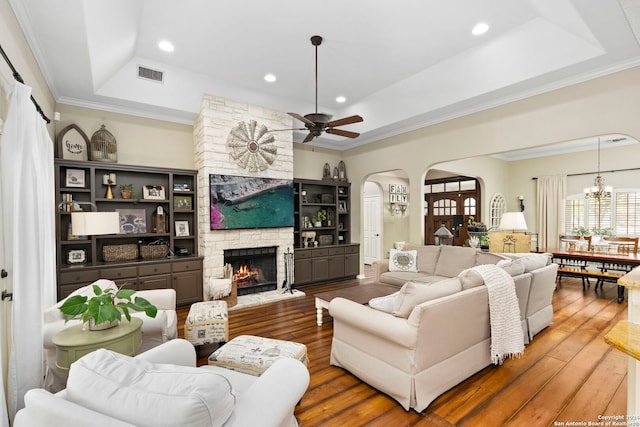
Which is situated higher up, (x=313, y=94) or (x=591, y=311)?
(x=313, y=94)

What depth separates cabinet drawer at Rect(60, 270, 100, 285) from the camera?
12.9 ft

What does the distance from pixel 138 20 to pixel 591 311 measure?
707cm

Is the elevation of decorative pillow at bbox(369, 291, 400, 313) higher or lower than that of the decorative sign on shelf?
lower

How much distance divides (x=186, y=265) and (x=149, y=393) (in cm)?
395

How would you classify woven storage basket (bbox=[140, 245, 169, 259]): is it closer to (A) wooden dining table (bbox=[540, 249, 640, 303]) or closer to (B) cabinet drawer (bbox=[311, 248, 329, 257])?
(B) cabinet drawer (bbox=[311, 248, 329, 257])

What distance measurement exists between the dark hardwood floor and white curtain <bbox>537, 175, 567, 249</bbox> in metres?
4.96

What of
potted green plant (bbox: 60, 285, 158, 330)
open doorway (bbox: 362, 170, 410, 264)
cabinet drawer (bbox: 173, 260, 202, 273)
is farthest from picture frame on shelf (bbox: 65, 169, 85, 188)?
open doorway (bbox: 362, 170, 410, 264)

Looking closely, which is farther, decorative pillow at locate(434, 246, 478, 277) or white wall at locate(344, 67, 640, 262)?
decorative pillow at locate(434, 246, 478, 277)

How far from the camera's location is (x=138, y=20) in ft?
10.8

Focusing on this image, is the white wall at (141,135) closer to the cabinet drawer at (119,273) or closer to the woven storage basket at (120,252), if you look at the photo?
the woven storage basket at (120,252)

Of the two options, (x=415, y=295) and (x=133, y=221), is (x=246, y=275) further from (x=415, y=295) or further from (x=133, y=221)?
(x=415, y=295)

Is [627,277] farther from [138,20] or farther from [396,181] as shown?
[396,181]

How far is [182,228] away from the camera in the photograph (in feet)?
16.9

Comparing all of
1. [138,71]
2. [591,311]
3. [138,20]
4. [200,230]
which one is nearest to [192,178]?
[200,230]
